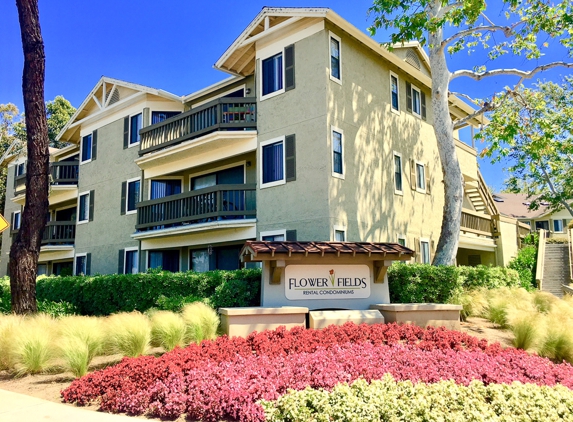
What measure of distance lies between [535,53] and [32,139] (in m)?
16.5

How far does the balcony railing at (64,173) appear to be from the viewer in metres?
27.2

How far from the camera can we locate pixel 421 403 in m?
5.67

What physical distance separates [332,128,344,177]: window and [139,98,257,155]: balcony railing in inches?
131

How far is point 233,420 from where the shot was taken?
5.96 metres

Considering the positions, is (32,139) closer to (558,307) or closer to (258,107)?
(258,107)

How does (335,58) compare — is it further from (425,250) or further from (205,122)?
(425,250)

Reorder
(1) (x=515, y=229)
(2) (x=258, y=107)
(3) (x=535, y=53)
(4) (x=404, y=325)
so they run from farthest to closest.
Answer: (1) (x=515, y=229), (2) (x=258, y=107), (3) (x=535, y=53), (4) (x=404, y=325)

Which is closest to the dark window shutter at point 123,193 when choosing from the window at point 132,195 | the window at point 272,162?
the window at point 132,195

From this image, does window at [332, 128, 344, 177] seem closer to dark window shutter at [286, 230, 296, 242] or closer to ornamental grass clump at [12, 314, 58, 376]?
dark window shutter at [286, 230, 296, 242]

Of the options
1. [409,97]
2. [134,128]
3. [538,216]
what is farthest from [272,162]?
[538,216]

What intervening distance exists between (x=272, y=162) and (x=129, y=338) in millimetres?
9723

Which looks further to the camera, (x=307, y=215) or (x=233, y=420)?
(x=307, y=215)


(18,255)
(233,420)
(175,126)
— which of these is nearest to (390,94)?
(175,126)

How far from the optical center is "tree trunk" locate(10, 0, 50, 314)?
13.2 metres
